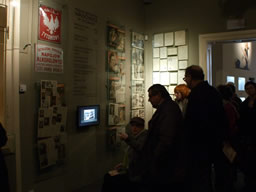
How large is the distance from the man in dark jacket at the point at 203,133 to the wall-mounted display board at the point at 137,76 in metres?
3.24

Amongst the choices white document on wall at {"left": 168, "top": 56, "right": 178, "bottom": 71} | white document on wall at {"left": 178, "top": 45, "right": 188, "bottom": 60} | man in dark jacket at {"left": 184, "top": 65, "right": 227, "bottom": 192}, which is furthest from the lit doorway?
man in dark jacket at {"left": 184, "top": 65, "right": 227, "bottom": 192}

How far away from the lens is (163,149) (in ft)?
7.86

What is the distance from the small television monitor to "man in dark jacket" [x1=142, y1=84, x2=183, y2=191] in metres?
1.93

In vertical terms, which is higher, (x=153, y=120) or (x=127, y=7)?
(x=127, y=7)

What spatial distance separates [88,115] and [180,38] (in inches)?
105

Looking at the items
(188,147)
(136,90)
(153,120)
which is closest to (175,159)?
(188,147)

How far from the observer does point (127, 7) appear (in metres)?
5.75

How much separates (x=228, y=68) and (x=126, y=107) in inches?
185

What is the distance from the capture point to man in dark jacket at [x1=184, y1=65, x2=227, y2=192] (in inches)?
99.3

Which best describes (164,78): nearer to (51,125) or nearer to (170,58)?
(170,58)

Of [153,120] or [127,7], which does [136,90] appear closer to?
[127,7]

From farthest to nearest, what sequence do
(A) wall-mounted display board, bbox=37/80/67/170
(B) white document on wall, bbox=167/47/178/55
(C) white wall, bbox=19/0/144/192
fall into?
(B) white document on wall, bbox=167/47/178/55 < (A) wall-mounted display board, bbox=37/80/67/170 < (C) white wall, bbox=19/0/144/192

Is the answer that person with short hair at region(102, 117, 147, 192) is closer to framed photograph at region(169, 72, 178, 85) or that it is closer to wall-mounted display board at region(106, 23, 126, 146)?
wall-mounted display board at region(106, 23, 126, 146)

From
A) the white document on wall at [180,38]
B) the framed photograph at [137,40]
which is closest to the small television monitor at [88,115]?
the framed photograph at [137,40]
